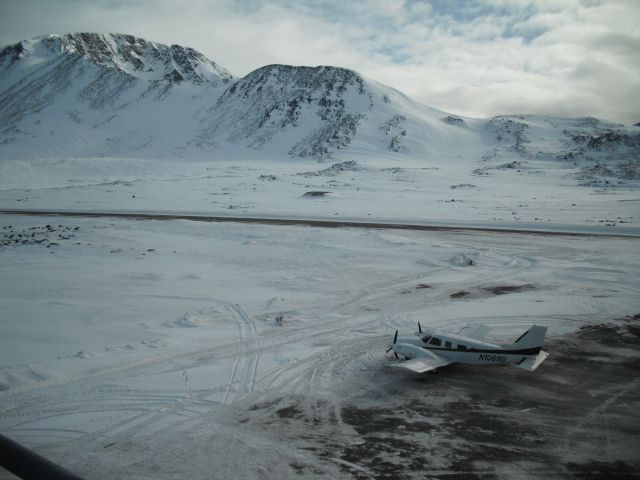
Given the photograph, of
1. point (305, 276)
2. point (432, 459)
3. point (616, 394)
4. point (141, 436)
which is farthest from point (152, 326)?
point (616, 394)

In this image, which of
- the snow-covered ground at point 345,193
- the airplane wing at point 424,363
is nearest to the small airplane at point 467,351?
the airplane wing at point 424,363

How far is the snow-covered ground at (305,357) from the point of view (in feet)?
37.3

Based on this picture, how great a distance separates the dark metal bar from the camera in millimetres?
2512

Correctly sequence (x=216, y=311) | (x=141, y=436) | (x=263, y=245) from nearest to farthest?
1. (x=141, y=436)
2. (x=216, y=311)
3. (x=263, y=245)

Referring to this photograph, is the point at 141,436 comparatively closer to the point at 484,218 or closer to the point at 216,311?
the point at 216,311

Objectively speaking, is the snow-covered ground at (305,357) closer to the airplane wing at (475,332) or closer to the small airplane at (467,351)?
the small airplane at (467,351)

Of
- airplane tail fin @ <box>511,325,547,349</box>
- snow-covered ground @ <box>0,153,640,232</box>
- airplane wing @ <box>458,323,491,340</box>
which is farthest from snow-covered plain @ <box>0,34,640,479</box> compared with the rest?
snow-covered ground @ <box>0,153,640,232</box>

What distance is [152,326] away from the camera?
64.7 ft

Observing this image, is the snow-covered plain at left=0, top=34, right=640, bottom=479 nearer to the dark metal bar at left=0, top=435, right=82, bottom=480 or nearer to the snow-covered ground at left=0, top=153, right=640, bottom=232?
the snow-covered ground at left=0, top=153, right=640, bottom=232

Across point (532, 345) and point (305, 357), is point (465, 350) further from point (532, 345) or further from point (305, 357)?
point (305, 357)

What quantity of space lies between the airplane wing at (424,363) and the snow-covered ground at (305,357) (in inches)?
25.1

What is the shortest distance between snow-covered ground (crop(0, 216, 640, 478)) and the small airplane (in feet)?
2.00

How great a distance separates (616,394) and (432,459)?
7.52 meters

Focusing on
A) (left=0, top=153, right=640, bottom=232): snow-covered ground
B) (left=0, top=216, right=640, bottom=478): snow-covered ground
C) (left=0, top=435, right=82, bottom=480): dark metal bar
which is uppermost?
(left=0, top=153, right=640, bottom=232): snow-covered ground
